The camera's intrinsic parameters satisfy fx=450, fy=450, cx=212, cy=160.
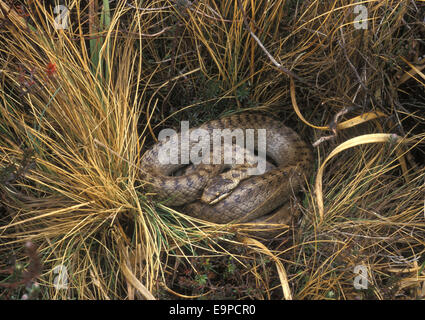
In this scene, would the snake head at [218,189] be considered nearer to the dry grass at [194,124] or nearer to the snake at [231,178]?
the snake at [231,178]

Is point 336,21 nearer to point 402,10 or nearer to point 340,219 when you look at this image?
point 402,10

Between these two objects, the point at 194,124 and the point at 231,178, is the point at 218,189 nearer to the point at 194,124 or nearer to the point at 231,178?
the point at 231,178

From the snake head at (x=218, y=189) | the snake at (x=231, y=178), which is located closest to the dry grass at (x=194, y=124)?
the snake at (x=231, y=178)

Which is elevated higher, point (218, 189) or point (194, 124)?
point (194, 124)

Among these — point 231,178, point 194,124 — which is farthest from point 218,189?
point 194,124

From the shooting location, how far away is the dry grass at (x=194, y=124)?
10.4ft

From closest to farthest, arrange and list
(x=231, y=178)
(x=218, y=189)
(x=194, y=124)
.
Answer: (x=218, y=189), (x=231, y=178), (x=194, y=124)

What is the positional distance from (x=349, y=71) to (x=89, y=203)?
241 cm

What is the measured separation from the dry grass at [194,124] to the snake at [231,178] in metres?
0.17

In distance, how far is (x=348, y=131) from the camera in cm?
407

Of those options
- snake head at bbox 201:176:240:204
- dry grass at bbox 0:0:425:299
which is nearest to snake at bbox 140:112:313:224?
snake head at bbox 201:176:240:204

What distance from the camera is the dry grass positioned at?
10.4 ft

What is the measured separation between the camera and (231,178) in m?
4.15

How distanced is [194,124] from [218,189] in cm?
76
